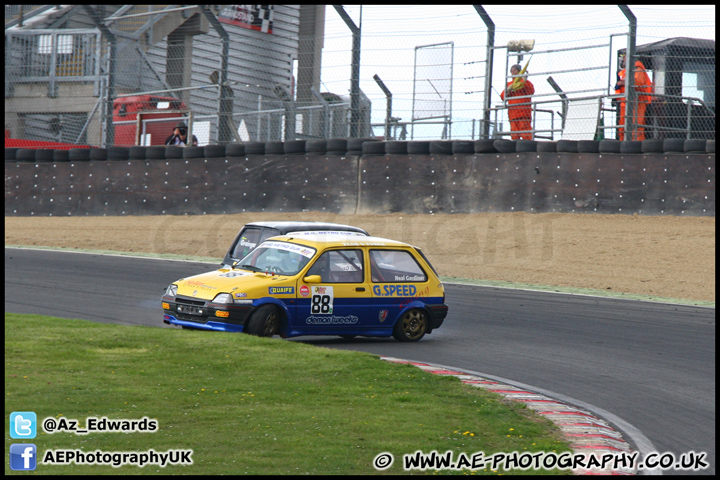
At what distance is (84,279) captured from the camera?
45.0ft

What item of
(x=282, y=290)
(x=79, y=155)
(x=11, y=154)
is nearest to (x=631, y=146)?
(x=282, y=290)

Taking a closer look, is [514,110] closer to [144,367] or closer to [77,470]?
[144,367]

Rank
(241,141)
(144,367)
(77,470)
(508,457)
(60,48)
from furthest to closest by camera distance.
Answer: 1. (60,48)
2. (241,141)
3. (144,367)
4. (508,457)
5. (77,470)

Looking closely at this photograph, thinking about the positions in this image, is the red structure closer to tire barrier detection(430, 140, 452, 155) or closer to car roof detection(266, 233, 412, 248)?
tire barrier detection(430, 140, 452, 155)

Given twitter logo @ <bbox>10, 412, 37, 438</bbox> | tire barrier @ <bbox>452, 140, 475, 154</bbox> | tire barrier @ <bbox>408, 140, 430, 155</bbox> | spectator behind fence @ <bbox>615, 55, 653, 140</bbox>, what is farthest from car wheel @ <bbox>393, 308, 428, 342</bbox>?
spectator behind fence @ <bbox>615, 55, 653, 140</bbox>

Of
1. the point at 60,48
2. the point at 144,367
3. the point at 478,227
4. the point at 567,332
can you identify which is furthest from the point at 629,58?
the point at 60,48

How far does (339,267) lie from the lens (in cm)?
996

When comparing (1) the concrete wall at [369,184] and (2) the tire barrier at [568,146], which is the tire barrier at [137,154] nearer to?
(1) the concrete wall at [369,184]

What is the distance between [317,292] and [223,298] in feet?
3.46

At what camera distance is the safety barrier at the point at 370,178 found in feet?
55.9

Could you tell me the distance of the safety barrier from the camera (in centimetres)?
1703

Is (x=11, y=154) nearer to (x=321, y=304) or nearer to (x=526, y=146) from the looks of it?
(x=526, y=146)

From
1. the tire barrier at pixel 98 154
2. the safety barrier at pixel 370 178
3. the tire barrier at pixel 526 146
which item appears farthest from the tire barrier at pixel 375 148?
the tire barrier at pixel 98 154

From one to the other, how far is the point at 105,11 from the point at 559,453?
30.4 metres
